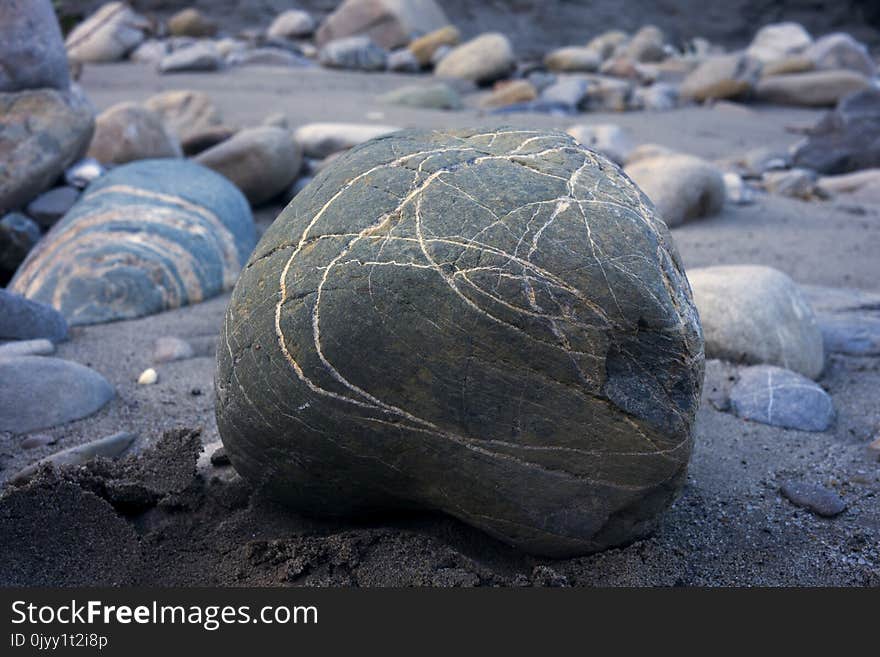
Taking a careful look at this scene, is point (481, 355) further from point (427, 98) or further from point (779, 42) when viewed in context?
point (779, 42)

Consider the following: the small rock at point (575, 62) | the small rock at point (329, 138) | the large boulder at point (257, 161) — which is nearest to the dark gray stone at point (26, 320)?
the large boulder at point (257, 161)

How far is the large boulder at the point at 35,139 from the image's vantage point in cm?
500

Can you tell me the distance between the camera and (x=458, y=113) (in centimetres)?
941

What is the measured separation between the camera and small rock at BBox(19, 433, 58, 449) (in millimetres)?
2936

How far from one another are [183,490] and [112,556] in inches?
12.8

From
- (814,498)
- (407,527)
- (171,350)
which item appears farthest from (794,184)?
(407,527)

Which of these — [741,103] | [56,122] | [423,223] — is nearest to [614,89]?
[741,103]

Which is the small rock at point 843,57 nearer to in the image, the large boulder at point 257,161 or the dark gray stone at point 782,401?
the large boulder at point 257,161

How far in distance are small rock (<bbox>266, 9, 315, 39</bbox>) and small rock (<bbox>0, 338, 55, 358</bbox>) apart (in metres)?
11.5

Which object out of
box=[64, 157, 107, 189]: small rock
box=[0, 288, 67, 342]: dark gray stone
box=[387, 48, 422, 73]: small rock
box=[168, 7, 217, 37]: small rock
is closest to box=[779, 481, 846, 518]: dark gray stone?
box=[0, 288, 67, 342]: dark gray stone

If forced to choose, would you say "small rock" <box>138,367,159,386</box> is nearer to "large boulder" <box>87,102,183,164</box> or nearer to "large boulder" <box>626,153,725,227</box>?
"large boulder" <box>87,102,183,164</box>

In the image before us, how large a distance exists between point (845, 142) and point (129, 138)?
577 cm

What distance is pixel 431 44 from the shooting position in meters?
12.6

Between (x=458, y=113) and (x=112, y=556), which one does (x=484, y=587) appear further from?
(x=458, y=113)
